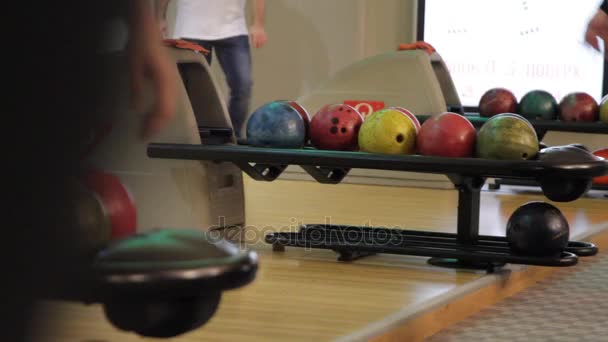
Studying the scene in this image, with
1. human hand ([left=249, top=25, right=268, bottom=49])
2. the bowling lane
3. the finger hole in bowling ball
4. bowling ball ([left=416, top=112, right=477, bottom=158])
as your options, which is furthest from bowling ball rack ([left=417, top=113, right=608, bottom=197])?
the finger hole in bowling ball

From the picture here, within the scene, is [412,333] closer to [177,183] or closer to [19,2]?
[177,183]

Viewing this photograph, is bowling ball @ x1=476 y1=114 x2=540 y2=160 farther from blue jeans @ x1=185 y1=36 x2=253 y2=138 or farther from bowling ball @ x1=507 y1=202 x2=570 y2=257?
blue jeans @ x1=185 y1=36 x2=253 y2=138

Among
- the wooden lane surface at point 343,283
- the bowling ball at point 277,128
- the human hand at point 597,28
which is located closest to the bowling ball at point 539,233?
the wooden lane surface at point 343,283

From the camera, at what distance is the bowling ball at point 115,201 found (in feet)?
1.21

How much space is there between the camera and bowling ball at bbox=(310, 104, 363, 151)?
286 cm

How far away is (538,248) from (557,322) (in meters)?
0.30

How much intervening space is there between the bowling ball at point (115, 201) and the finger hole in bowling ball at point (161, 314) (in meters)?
0.03

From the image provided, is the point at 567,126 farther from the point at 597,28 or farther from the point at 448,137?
the point at 448,137

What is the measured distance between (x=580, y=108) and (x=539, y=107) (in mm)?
225

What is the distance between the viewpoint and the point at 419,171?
2.68m

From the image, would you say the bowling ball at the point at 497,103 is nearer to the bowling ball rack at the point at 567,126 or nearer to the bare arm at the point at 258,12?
the bowling ball rack at the point at 567,126

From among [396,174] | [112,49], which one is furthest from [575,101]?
[112,49]


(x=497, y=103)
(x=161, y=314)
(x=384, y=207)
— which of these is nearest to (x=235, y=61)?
(x=384, y=207)

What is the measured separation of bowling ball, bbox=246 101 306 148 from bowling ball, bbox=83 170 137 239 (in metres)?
2.40
